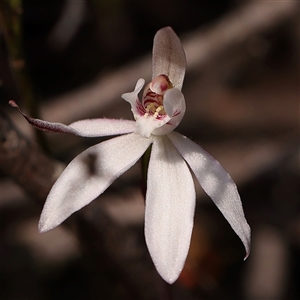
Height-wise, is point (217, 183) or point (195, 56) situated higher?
point (217, 183)

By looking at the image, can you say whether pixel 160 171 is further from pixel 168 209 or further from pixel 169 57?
pixel 169 57

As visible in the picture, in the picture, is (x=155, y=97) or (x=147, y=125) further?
(x=155, y=97)

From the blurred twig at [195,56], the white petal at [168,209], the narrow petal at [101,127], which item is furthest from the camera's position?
the blurred twig at [195,56]

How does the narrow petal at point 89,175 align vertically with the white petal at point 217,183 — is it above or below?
above

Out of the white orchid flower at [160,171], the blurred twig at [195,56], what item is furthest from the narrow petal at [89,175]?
the blurred twig at [195,56]

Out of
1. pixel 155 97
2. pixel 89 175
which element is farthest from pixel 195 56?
pixel 89 175

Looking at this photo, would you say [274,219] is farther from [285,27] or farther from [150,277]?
[285,27]

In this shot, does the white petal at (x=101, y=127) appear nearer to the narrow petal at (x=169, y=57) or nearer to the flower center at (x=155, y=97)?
the flower center at (x=155, y=97)
